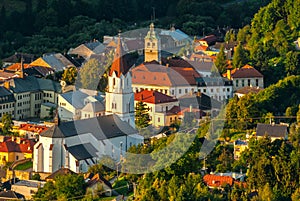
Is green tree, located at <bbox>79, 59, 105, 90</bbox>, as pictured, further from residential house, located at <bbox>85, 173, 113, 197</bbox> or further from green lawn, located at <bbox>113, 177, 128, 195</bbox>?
residential house, located at <bbox>85, 173, 113, 197</bbox>

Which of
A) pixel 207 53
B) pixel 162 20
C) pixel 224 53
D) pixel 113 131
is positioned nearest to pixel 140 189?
pixel 113 131

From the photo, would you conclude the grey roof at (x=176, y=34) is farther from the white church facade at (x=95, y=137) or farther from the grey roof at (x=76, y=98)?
the white church facade at (x=95, y=137)

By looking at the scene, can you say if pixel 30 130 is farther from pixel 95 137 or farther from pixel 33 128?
pixel 95 137

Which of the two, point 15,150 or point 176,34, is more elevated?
point 176,34

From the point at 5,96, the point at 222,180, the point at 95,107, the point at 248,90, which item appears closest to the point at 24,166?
the point at 95,107

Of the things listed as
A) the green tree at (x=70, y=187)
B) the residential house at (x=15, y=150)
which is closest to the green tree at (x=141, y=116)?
the residential house at (x=15, y=150)

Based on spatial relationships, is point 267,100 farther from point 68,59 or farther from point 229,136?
point 68,59
